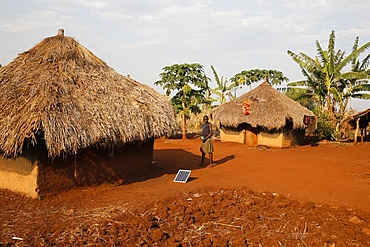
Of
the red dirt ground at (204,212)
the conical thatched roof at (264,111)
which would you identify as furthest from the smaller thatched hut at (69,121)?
the conical thatched roof at (264,111)

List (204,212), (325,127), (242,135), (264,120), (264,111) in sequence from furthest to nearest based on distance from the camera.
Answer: (325,127), (242,135), (264,111), (264,120), (204,212)

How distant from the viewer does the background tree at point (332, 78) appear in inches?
666

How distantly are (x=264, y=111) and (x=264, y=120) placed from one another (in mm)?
526

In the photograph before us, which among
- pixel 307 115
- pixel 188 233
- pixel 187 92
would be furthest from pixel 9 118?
pixel 307 115

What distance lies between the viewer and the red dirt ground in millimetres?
4281

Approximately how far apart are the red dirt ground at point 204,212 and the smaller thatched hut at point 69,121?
A: 1.35 feet

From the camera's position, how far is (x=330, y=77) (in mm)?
17500

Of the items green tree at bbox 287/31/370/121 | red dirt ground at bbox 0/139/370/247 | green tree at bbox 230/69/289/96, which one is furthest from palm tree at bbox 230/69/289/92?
red dirt ground at bbox 0/139/370/247

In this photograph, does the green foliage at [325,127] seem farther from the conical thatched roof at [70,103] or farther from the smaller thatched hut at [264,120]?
the conical thatched roof at [70,103]

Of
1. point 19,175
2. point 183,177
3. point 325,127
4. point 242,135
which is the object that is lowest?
point 183,177

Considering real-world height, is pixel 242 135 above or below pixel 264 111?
below

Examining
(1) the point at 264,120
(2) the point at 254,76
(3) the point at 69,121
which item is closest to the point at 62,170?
(3) the point at 69,121

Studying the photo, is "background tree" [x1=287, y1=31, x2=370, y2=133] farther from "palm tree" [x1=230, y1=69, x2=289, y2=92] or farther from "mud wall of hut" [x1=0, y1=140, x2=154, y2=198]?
"mud wall of hut" [x1=0, y1=140, x2=154, y2=198]

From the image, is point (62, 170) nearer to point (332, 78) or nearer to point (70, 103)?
point (70, 103)
